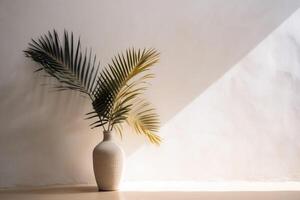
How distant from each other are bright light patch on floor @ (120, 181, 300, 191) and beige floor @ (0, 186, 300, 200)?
0.66 feet

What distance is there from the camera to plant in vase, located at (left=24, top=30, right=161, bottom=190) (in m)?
2.76

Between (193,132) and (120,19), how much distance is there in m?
1.26

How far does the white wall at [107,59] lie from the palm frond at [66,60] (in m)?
0.09

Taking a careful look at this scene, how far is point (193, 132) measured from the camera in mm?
3203

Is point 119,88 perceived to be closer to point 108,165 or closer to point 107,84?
point 107,84

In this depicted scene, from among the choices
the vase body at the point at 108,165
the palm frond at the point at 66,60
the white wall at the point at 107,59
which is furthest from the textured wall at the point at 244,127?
the palm frond at the point at 66,60

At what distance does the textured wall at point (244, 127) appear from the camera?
3.15 m

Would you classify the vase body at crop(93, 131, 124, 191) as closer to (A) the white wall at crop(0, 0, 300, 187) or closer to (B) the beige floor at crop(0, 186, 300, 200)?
(B) the beige floor at crop(0, 186, 300, 200)

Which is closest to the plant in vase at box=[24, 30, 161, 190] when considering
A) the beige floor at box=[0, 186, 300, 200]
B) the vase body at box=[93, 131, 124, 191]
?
the vase body at box=[93, 131, 124, 191]

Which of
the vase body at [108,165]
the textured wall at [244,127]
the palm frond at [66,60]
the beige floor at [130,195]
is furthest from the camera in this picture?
the textured wall at [244,127]

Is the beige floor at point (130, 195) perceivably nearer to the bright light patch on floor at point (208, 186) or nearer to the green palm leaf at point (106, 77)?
the bright light patch on floor at point (208, 186)

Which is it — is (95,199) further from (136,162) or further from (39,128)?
(39,128)

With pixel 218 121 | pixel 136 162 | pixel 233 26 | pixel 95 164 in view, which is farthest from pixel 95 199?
pixel 233 26

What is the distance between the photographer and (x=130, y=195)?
2.53 metres
